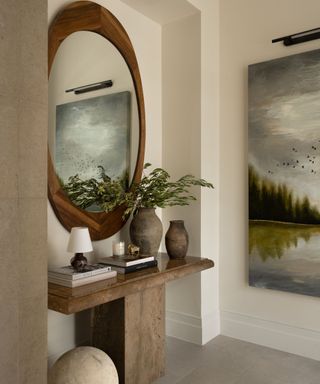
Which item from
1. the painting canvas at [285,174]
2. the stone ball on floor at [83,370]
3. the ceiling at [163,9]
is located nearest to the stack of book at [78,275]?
the stone ball on floor at [83,370]

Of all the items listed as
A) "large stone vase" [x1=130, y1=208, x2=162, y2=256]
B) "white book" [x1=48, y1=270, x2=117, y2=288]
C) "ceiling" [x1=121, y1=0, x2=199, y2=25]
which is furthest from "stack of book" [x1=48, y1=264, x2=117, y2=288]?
"ceiling" [x1=121, y1=0, x2=199, y2=25]

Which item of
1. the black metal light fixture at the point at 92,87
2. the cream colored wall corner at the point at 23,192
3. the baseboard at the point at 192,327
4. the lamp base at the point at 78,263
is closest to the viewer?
the cream colored wall corner at the point at 23,192

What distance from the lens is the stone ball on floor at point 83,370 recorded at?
1.68 meters

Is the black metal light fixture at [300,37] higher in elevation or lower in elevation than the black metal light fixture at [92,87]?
higher

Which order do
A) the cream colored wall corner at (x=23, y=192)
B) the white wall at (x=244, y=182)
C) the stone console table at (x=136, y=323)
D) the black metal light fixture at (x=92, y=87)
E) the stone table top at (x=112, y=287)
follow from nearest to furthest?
the cream colored wall corner at (x=23, y=192), the stone table top at (x=112, y=287), the stone console table at (x=136, y=323), the black metal light fixture at (x=92, y=87), the white wall at (x=244, y=182)

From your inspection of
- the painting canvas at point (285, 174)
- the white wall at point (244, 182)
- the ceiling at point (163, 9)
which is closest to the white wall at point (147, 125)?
the ceiling at point (163, 9)

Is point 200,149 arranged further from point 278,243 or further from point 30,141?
point 30,141

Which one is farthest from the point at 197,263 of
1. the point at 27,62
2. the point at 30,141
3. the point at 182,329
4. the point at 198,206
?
the point at 27,62

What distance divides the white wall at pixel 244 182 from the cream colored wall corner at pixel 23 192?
1773 millimetres

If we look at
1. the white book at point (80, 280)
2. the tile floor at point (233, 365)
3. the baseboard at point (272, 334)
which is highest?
the white book at point (80, 280)

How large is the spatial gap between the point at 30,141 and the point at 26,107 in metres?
0.12

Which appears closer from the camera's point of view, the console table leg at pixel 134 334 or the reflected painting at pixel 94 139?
the console table leg at pixel 134 334

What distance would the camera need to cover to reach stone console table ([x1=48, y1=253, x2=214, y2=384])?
6.48 ft

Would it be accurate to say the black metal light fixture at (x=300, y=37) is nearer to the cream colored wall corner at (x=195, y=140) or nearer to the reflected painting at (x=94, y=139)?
the cream colored wall corner at (x=195, y=140)
